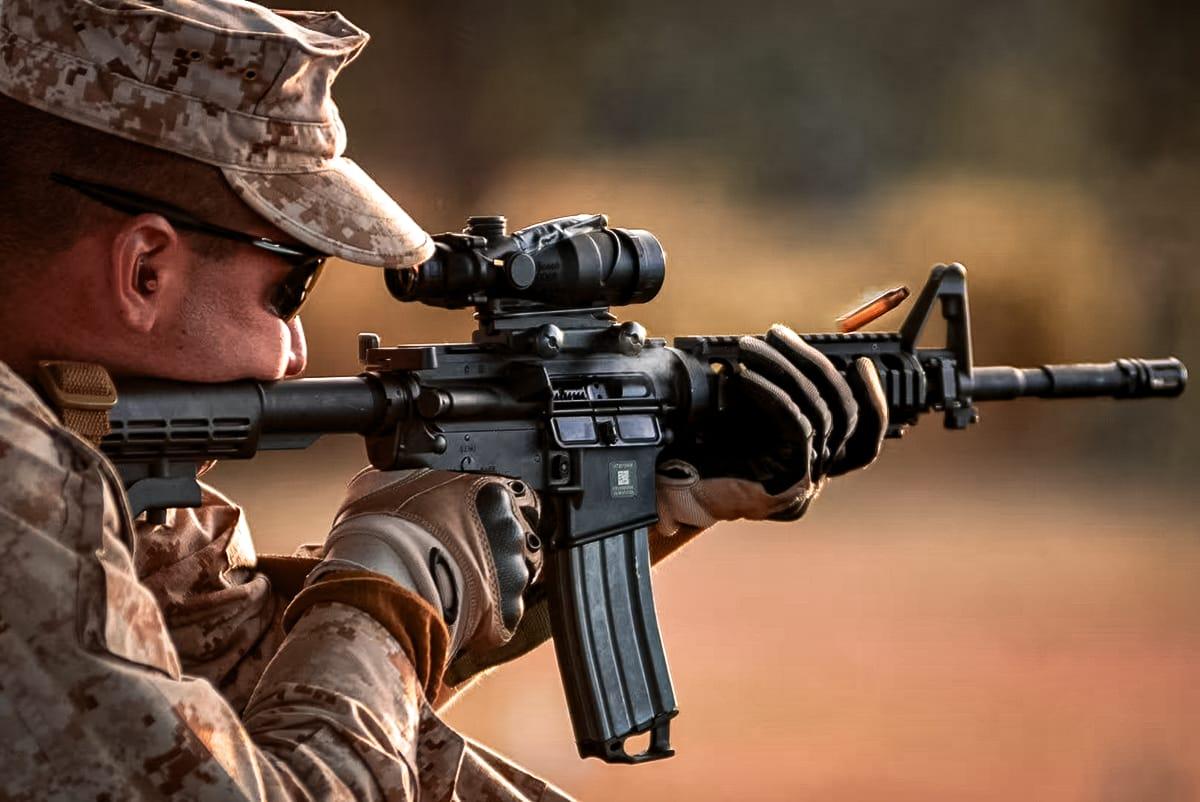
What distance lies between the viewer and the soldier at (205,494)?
42.3 inches

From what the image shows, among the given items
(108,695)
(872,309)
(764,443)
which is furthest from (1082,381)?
(108,695)

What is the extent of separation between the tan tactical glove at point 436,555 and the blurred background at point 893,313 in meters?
2.13

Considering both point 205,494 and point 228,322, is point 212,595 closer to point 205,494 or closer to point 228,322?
point 205,494

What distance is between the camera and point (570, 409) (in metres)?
2.01

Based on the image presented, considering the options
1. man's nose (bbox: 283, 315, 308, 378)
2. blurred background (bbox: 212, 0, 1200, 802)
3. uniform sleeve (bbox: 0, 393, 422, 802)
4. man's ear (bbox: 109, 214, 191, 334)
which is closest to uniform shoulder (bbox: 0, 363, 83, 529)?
uniform sleeve (bbox: 0, 393, 422, 802)

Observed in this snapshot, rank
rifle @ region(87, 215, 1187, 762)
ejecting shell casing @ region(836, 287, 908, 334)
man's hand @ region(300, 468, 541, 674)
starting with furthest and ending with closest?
ejecting shell casing @ region(836, 287, 908, 334) < rifle @ region(87, 215, 1187, 762) < man's hand @ region(300, 468, 541, 674)

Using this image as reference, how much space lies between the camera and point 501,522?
5.87 ft

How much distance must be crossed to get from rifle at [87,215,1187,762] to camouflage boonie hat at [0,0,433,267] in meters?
0.29

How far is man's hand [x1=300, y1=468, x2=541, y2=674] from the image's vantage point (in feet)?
5.24

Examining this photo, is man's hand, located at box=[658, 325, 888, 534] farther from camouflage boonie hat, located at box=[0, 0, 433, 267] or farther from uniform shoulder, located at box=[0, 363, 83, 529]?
uniform shoulder, located at box=[0, 363, 83, 529]

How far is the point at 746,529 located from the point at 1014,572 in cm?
74

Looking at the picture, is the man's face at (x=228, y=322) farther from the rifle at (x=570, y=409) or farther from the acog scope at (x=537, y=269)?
the acog scope at (x=537, y=269)

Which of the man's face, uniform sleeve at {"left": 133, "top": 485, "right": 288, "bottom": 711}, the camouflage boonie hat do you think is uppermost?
the camouflage boonie hat

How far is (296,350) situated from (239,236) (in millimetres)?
243
